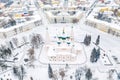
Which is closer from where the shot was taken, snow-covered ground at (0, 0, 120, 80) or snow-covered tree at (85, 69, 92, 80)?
snow-covered tree at (85, 69, 92, 80)

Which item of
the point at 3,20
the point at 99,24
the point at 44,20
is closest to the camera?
the point at 99,24

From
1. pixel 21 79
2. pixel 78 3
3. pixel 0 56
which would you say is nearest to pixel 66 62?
pixel 21 79

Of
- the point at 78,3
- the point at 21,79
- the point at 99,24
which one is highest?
the point at 78,3

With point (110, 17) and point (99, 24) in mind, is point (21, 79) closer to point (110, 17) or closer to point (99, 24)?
point (99, 24)

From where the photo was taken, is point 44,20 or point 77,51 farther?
point 44,20

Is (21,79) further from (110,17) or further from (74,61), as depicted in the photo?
(110,17)

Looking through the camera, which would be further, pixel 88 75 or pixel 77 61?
pixel 77 61

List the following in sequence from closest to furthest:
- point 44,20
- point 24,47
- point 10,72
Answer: point 10,72 < point 24,47 < point 44,20

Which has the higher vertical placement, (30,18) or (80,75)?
(30,18)

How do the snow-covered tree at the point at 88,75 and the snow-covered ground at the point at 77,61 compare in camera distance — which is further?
the snow-covered ground at the point at 77,61

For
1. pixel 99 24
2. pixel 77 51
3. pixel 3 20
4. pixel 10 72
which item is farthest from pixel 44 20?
pixel 10 72
